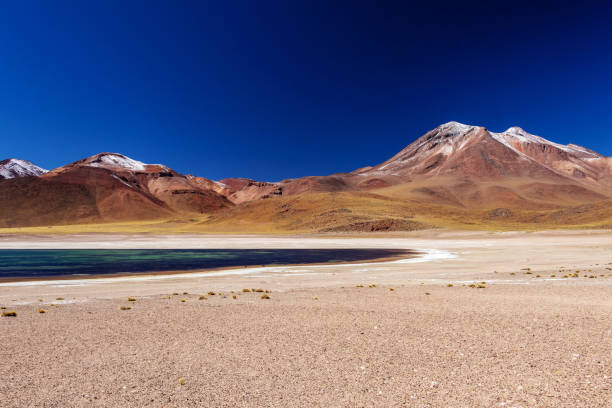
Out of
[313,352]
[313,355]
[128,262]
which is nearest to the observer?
[313,355]

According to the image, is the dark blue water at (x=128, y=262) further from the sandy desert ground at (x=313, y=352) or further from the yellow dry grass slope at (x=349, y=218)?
the yellow dry grass slope at (x=349, y=218)

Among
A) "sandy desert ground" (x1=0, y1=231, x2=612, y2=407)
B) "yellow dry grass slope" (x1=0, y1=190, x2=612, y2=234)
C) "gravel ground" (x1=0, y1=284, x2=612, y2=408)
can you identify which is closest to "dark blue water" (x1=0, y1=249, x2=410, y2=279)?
"sandy desert ground" (x1=0, y1=231, x2=612, y2=407)

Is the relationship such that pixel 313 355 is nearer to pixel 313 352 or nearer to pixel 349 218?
pixel 313 352

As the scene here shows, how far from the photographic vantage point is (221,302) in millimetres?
12562

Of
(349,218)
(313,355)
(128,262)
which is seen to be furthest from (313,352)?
(349,218)

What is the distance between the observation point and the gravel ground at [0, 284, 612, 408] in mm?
5234

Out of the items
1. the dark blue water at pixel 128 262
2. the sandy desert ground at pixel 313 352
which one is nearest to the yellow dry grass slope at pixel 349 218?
the dark blue water at pixel 128 262

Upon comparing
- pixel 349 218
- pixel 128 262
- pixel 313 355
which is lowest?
pixel 313 355

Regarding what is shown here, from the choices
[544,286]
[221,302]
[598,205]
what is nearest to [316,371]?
[221,302]

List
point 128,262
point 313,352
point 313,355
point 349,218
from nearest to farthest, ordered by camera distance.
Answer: point 313,355 → point 313,352 → point 128,262 → point 349,218

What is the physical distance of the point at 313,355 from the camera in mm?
6895

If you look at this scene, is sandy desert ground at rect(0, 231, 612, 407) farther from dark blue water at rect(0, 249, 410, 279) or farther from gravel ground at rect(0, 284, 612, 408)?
dark blue water at rect(0, 249, 410, 279)

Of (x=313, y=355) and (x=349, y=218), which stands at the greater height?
(x=349, y=218)

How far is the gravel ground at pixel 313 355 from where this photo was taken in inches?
206
